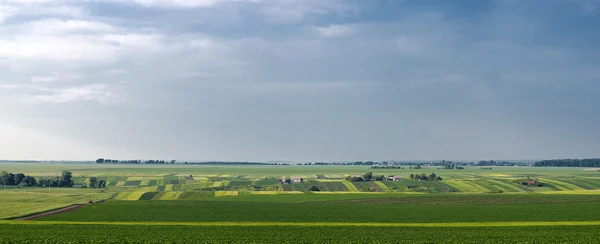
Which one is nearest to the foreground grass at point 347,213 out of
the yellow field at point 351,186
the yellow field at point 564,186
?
the yellow field at point 351,186

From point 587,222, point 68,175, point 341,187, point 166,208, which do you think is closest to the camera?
point 587,222

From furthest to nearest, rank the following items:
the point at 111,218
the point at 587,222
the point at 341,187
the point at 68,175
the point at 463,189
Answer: the point at 68,175 → the point at 341,187 → the point at 463,189 → the point at 111,218 → the point at 587,222

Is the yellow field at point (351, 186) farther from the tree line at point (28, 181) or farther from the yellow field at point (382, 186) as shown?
the tree line at point (28, 181)

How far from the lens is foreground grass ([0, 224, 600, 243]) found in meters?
41.4

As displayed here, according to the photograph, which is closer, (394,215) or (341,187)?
(394,215)

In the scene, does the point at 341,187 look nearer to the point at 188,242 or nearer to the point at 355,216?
the point at 355,216

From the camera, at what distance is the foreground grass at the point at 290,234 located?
41.4 m

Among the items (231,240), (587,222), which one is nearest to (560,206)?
(587,222)

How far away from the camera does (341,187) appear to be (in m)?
134

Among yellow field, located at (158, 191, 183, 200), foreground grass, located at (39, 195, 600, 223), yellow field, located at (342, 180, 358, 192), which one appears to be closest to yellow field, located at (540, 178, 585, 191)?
yellow field, located at (342, 180, 358, 192)

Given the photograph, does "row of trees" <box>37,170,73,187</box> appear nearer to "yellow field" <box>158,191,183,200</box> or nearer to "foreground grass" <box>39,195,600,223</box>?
"yellow field" <box>158,191,183,200</box>

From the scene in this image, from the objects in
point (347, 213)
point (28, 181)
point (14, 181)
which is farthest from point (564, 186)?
point (14, 181)

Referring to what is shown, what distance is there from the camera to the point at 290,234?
4547cm

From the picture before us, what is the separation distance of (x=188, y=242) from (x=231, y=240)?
11.4 ft
